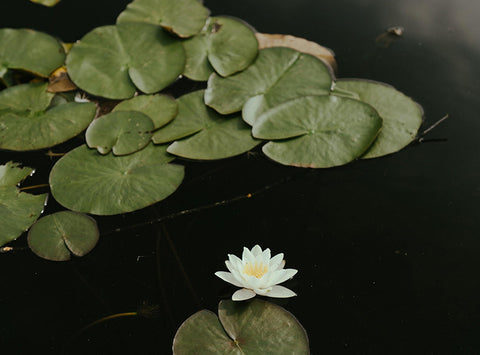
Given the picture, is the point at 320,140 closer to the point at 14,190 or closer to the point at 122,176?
the point at 122,176

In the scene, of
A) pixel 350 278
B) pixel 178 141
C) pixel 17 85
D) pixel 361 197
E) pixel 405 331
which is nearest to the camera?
pixel 405 331

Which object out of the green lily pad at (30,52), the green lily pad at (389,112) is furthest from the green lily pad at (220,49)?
the green lily pad at (30,52)

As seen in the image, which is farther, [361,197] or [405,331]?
[361,197]

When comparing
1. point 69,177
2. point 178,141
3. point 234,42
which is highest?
point 234,42

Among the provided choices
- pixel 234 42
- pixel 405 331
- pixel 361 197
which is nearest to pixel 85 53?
pixel 234 42

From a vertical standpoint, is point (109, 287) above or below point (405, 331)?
below

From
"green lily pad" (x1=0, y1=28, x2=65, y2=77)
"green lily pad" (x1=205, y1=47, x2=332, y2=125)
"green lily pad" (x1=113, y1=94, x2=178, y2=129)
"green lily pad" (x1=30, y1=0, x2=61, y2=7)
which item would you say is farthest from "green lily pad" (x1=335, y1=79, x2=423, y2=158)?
"green lily pad" (x1=30, y1=0, x2=61, y2=7)
